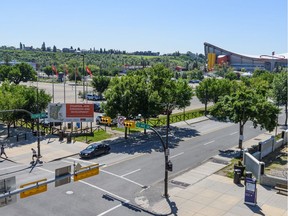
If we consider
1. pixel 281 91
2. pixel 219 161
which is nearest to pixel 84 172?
pixel 219 161

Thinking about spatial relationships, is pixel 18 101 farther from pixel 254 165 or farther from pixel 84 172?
pixel 254 165

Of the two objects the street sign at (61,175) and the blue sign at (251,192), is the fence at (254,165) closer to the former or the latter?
the blue sign at (251,192)

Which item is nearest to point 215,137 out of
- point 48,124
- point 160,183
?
point 160,183

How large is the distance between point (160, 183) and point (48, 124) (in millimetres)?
25717

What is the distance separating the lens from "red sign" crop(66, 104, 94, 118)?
4259cm

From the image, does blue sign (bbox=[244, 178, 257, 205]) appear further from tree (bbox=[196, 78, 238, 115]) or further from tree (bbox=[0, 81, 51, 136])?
tree (bbox=[196, 78, 238, 115])

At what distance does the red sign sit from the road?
6.89m

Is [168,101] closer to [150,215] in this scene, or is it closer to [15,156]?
[15,156]

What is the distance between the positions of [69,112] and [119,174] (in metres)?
16.4

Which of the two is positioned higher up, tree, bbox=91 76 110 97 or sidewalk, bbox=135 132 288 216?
tree, bbox=91 76 110 97

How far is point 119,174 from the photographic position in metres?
28.8

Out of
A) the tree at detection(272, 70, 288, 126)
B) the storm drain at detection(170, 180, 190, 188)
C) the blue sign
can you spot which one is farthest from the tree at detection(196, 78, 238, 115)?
the blue sign

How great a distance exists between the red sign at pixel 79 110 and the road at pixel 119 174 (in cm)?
689

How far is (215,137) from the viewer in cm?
4450
